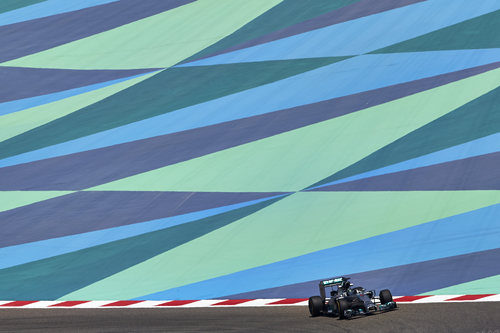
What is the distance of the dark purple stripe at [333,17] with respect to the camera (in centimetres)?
2919

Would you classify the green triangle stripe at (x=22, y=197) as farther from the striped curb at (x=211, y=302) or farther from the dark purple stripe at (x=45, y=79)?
the dark purple stripe at (x=45, y=79)

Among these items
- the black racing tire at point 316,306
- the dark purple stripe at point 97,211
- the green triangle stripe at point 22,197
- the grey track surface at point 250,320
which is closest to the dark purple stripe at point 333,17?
the dark purple stripe at point 97,211

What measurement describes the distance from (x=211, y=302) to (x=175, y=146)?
8.66 meters

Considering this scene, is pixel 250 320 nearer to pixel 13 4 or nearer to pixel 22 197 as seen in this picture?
pixel 22 197

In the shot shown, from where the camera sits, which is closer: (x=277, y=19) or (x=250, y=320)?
(x=250, y=320)

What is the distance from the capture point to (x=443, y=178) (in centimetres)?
2091

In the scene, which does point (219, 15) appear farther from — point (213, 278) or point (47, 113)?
point (213, 278)

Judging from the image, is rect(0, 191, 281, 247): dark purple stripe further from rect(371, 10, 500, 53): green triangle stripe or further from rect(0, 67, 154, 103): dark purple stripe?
rect(371, 10, 500, 53): green triangle stripe

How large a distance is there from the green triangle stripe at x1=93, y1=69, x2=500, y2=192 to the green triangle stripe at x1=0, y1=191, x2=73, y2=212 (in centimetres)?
152

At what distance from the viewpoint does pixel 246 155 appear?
78.5 feet

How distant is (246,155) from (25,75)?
11.2 meters

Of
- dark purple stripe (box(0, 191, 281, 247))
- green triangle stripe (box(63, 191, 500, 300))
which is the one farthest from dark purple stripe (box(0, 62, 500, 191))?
green triangle stripe (box(63, 191, 500, 300))

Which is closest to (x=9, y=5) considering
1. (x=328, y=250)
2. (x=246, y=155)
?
(x=246, y=155)

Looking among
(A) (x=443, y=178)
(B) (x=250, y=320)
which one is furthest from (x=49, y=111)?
(B) (x=250, y=320)
